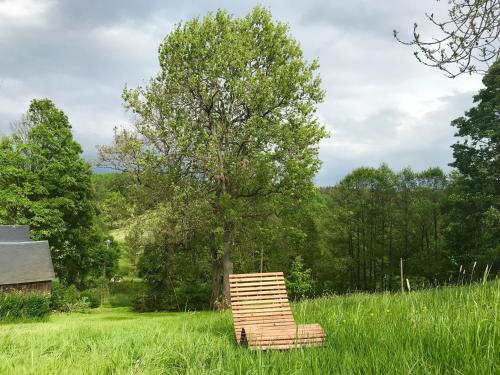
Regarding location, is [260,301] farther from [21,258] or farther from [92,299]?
[92,299]

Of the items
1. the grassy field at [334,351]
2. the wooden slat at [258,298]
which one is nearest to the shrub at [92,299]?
the wooden slat at [258,298]

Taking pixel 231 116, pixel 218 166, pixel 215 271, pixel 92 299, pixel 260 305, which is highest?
pixel 231 116

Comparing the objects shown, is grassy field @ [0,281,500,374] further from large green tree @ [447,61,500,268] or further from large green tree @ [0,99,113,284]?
large green tree @ [0,99,113,284]

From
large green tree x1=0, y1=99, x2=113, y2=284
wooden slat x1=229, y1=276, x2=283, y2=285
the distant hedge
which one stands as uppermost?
large green tree x1=0, y1=99, x2=113, y2=284

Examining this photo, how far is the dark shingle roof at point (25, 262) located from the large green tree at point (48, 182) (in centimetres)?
203

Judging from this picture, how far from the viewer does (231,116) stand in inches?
971

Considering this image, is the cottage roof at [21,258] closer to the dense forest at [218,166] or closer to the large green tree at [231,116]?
the dense forest at [218,166]

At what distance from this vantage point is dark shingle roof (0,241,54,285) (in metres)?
31.5

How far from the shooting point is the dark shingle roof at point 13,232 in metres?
32.8

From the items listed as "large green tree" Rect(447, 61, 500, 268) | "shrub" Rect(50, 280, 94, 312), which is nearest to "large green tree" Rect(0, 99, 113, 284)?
"shrub" Rect(50, 280, 94, 312)

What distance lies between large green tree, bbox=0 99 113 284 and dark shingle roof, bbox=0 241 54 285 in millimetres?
2030

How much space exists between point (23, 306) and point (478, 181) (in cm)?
2665

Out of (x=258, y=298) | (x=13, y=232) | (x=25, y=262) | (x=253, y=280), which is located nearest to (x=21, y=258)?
(x=25, y=262)

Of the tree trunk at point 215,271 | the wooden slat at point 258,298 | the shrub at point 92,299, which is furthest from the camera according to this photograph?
the shrub at point 92,299
